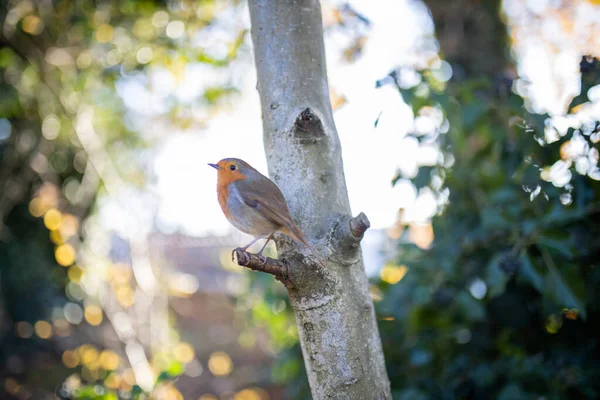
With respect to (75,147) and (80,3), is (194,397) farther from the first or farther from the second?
(80,3)

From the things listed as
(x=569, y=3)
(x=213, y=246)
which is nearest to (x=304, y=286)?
(x=569, y=3)

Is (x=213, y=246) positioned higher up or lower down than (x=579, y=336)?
higher up

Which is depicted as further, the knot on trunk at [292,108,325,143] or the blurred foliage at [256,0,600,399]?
the blurred foliage at [256,0,600,399]

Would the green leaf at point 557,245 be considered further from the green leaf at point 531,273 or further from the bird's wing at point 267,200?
the bird's wing at point 267,200

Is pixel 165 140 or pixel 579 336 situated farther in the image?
pixel 165 140

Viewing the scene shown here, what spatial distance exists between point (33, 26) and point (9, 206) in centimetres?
185

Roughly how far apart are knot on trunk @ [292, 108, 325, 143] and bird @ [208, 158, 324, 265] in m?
0.18

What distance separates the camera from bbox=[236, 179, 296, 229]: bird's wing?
168 centimetres

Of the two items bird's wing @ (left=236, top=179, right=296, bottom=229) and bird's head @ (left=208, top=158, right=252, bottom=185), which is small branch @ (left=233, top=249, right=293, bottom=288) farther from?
bird's head @ (left=208, top=158, right=252, bottom=185)

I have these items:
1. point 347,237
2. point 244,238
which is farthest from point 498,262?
point 244,238

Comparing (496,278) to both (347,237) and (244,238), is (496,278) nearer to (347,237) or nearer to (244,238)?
(347,237)

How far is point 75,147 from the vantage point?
18.9 feet

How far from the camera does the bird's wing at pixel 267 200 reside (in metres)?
1.68

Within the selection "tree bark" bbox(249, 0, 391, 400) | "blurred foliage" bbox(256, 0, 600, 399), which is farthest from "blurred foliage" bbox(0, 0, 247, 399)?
"tree bark" bbox(249, 0, 391, 400)
